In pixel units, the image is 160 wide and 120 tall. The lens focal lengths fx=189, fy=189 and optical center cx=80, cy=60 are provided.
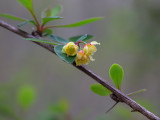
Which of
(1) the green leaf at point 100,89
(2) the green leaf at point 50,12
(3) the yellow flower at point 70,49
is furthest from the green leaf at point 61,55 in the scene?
(2) the green leaf at point 50,12

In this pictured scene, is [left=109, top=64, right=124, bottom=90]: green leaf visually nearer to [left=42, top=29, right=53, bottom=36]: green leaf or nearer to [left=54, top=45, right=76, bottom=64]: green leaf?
[left=54, top=45, right=76, bottom=64]: green leaf

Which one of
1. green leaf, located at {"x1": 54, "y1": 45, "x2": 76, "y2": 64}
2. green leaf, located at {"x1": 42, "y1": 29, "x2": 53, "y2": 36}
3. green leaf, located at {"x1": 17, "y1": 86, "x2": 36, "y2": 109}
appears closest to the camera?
green leaf, located at {"x1": 54, "y1": 45, "x2": 76, "y2": 64}

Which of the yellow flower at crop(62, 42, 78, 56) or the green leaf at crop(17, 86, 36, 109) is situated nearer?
the yellow flower at crop(62, 42, 78, 56)

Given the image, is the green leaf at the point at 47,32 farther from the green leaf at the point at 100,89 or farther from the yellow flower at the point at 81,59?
the green leaf at the point at 100,89

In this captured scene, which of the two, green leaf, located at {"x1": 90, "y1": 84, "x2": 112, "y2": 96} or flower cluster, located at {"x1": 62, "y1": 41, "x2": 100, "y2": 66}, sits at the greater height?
flower cluster, located at {"x1": 62, "y1": 41, "x2": 100, "y2": 66}

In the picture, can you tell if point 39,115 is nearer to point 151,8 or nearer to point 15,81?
point 15,81

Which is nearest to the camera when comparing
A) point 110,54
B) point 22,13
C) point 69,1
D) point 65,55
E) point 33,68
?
→ point 65,55

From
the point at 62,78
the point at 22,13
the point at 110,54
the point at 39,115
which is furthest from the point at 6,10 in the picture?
the point at 39,115

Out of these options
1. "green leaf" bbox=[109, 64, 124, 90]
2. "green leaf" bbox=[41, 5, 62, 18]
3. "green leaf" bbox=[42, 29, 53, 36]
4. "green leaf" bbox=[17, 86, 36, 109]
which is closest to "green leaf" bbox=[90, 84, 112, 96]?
"green leaf" bbox=[109, 64, 124, 90]
